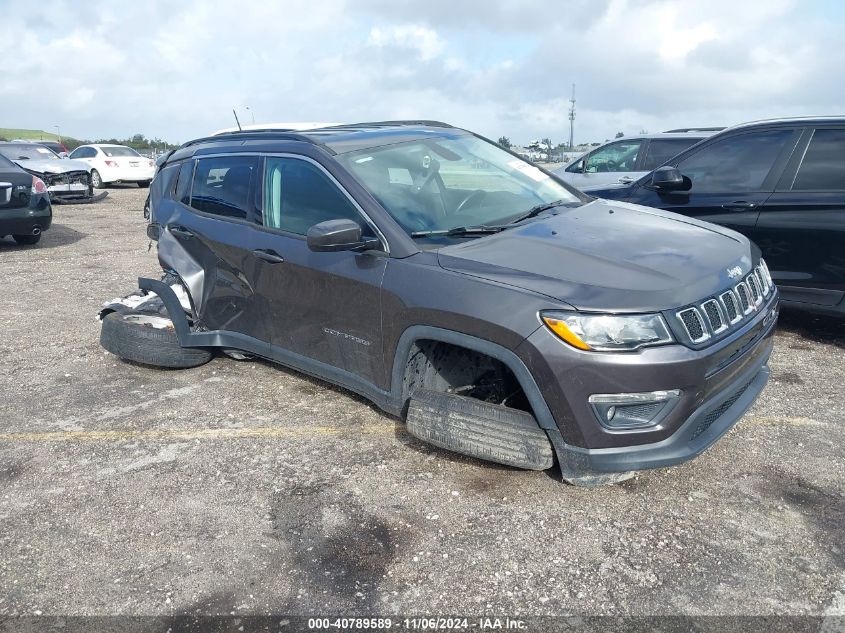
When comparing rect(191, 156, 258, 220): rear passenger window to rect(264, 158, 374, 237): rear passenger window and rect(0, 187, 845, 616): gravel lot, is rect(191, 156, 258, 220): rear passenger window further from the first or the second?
rect(0, 187, 845, 616): gravel lot

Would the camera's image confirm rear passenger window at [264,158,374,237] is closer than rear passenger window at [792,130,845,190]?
Yes

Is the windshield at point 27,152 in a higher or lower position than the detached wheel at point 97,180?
higher

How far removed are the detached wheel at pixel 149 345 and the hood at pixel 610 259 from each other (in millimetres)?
2483

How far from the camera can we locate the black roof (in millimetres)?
4121

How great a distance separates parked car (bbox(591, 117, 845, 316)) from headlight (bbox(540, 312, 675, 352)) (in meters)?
2.91

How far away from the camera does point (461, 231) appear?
3.66 meters

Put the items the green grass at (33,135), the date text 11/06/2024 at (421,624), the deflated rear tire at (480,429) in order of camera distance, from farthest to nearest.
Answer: the green grass at (33,135) < the deflated rear tire at (480,429) < the date text 11/06/2024 at (421,624)

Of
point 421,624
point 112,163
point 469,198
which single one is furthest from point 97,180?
point 421,624

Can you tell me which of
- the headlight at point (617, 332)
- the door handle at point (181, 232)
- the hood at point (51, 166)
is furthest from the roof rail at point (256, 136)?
the hood at point (51, 166)

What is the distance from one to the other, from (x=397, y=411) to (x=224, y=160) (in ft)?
7.28

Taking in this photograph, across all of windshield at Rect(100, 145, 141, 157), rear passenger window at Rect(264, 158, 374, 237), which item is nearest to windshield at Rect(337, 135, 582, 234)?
rear passenger window at Rect(264, 158, 374, 237)

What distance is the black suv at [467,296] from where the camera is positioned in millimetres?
2949

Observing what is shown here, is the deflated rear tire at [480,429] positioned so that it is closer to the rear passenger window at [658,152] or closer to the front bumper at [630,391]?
the front bumper at [630,391]

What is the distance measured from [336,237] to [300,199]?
764mm
